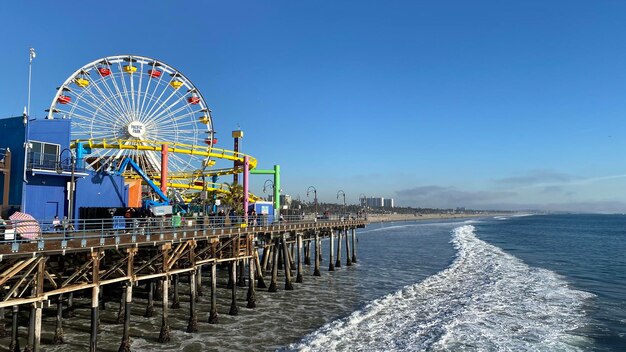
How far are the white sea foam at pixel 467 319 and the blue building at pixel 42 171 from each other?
48.7 ft

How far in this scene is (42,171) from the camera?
79.7 feet

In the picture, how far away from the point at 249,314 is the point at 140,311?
5401 mm

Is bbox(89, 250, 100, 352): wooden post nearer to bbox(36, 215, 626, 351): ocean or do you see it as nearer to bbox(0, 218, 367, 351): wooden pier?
bbox(0, 218, 367, 351): wooden pier

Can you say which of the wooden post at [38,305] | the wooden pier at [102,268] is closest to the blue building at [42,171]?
the wooden pier at [102,268]

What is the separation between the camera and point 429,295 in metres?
27.8

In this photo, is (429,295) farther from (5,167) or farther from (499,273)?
(5,167)

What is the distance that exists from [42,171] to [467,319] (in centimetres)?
2304

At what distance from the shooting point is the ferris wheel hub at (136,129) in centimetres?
4209

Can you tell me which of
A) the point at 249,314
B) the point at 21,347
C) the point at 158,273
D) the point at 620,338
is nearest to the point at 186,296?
the point at 249,314

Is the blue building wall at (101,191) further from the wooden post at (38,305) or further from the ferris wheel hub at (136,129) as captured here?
the wooden post at (38,305)

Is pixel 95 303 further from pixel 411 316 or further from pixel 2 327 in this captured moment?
pixel 411 316

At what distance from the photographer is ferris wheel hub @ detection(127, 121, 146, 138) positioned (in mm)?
42094

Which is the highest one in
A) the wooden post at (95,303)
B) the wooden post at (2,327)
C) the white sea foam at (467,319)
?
the wooden post at (95,303)

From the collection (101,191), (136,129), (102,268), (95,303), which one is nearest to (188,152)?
(136,129)
